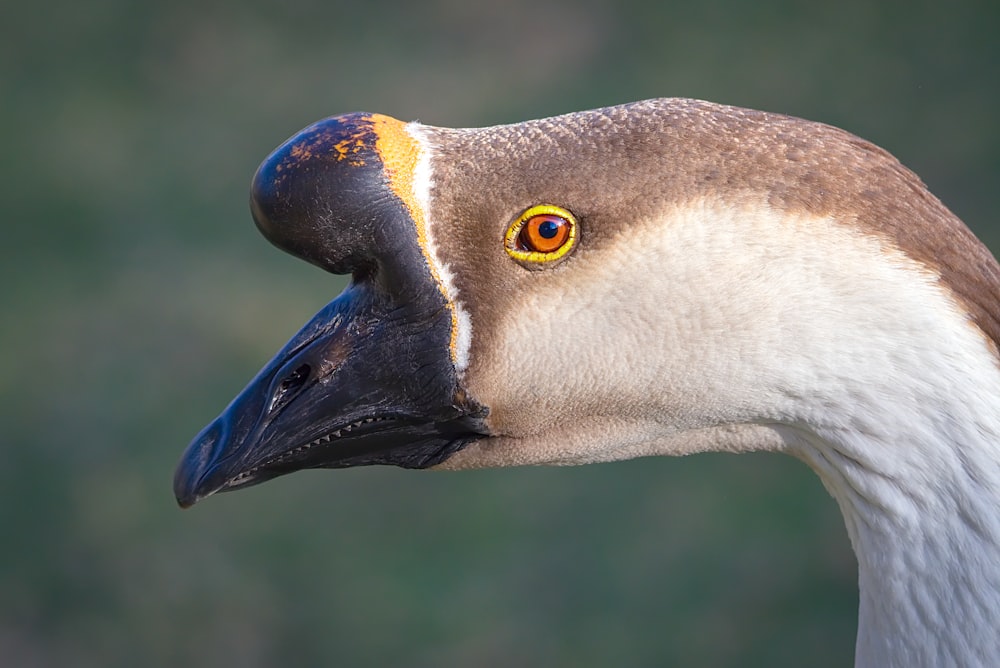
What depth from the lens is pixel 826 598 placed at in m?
5.90

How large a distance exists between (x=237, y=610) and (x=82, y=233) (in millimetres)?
4035

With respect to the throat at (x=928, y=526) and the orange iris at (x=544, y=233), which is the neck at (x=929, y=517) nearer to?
the throat at (x=928, y=526)

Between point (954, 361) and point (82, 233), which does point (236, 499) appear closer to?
point (82, 233)

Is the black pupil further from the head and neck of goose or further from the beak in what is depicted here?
the beak

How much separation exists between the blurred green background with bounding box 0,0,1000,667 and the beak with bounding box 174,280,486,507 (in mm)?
3411

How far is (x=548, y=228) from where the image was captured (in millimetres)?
2490

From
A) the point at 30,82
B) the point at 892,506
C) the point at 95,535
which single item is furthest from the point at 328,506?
the point at 30,82

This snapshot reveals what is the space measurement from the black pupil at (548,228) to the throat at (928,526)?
0.73 meters

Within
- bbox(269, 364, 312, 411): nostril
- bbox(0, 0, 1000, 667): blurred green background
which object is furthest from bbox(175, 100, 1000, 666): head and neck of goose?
bbox(0, 0, 1000, 667): blurred green background

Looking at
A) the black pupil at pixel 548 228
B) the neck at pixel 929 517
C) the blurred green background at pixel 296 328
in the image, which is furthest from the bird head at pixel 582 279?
the blurred green background at pixel 296 328

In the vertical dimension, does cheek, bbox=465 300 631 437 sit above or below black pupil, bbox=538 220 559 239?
below

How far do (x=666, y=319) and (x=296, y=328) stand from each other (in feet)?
17.5

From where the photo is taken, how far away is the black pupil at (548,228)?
2.48 metres

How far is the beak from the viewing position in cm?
259
